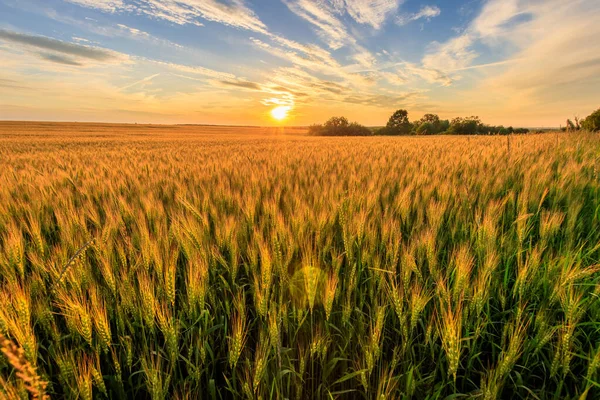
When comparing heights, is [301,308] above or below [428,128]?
below

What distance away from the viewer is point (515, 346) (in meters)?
0.95

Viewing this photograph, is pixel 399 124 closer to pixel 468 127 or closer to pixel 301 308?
pixel 468 127

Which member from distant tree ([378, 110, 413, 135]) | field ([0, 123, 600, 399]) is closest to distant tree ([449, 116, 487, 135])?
distant tree ([378, 110, 413, 135])

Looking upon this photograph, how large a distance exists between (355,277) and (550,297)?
2.76ft

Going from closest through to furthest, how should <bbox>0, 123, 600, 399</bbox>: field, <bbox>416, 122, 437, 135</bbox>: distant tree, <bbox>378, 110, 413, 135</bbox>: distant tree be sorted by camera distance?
1. <bbox>0, 123, 600, 399</bbox>: field
2. <bbox>416, 122, 437, 135</bbox>: distant tree
3. <bbox>378, 110, 413, 135</bbox>: distant tree

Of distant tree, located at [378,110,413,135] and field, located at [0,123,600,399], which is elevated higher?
distant tree, located at [378,110,413,135]

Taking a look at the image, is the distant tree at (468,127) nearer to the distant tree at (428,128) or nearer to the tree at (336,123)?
the distant tree at (428,128)

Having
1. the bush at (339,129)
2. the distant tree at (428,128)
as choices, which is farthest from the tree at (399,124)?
the bush at (339,129)

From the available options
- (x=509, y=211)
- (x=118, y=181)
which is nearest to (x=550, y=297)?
(x=509, y=211)

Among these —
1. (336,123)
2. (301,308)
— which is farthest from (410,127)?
(301,308)

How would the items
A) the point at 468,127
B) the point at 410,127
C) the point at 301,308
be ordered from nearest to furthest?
the point at 301,308, the point at 468,127, the point at 410,127

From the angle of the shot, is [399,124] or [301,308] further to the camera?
[399,124]

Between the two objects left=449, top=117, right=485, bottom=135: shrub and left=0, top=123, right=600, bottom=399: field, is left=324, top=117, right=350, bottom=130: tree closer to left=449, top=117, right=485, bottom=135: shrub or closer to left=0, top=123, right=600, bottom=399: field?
left=449, top=117, right=485, bottom=135: shrub

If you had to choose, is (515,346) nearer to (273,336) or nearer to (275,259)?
(273,336)
